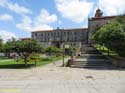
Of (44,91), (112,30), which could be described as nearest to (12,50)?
(112,30)

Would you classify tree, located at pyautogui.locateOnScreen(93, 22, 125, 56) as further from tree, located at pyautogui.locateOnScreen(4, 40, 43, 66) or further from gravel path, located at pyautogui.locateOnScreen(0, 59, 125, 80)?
tree, located at pyautogui.locateOnScreen(4, 40, 43, 66)

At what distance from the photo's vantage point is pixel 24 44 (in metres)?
24.6

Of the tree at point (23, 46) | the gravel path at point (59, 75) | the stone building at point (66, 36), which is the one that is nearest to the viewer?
the gravel path at point (59, 75)

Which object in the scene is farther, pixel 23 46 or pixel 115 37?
pixel 23 46

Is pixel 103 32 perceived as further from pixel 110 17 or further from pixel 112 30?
pixel 110 17

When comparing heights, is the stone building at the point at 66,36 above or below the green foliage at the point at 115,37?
above

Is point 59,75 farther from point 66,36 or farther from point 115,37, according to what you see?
point 66,36

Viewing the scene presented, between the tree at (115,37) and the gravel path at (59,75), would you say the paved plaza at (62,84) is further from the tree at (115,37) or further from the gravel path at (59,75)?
the tree at (115,37)

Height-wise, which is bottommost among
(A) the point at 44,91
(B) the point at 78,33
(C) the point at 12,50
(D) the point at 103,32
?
(A) the point at 44,91

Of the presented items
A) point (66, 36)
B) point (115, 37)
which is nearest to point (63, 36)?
point (66, 36)

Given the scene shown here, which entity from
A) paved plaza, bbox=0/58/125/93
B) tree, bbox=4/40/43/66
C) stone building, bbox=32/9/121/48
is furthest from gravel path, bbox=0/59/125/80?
stone building, bbox=32/9/121/48

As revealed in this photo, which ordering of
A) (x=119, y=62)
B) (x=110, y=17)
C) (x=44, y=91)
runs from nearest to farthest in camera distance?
1. (x=44, y=91)
2. (x=119, y=62)
3. (x=110, y=17)

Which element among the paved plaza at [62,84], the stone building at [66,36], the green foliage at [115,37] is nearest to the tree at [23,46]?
the green foliage at [115,37]

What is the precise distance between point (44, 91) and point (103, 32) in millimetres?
15286
